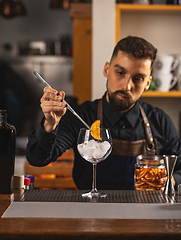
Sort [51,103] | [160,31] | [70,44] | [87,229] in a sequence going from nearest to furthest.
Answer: [87,229]
[51,103]
[160,31]
[70,44]

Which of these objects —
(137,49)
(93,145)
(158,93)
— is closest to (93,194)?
(93,145)

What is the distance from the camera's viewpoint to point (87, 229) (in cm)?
77

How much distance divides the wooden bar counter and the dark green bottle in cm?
28

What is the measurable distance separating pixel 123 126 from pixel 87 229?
928 millimetres

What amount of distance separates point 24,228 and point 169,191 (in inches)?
20.6

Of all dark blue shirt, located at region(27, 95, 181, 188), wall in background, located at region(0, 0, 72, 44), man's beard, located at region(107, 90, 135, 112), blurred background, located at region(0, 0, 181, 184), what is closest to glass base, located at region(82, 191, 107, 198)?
dark blue shirt, located at region(27, 95, 181, 188)

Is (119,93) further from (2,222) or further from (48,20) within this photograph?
(48,20)

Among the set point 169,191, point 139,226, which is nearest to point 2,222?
point 139,226

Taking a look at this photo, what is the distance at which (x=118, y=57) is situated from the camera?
5.15 feet

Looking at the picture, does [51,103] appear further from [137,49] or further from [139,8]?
[139,8]

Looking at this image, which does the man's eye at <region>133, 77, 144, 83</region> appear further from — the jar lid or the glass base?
the glass base

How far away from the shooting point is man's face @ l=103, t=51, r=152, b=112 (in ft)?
5.04

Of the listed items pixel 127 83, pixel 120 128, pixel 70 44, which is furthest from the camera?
pixel 70 44

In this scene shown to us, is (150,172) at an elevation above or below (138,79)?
below
